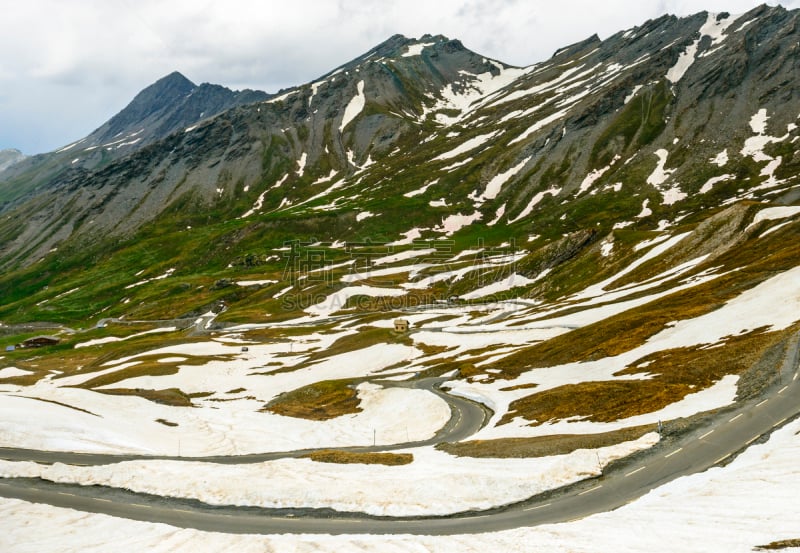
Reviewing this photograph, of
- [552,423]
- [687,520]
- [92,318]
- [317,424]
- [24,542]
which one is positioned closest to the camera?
[687,520]

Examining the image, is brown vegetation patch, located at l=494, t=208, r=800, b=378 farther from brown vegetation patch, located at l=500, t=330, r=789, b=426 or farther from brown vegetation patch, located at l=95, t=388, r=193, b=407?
brown vegetation patch, located at l=95, t=388, r=193, b=407

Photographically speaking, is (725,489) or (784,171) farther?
(784,171)

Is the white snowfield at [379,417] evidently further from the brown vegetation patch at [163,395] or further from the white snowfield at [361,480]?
the brown vegetation patch at [163,395]

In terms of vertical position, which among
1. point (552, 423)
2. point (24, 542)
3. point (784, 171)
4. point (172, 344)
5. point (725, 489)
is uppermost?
point (784, 171)

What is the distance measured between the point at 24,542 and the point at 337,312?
392 ft

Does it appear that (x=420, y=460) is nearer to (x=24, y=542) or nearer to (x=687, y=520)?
(x=687, y=520)

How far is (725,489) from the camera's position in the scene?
866 inches

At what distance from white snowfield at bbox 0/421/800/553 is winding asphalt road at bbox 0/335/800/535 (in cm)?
114

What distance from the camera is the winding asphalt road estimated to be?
24453 mm

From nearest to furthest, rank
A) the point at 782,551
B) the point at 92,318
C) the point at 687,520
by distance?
the point at 782,551 → the point at 687,520 → the point at 92,318

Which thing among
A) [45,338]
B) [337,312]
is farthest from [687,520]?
[45,338]

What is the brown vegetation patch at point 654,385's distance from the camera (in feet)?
125

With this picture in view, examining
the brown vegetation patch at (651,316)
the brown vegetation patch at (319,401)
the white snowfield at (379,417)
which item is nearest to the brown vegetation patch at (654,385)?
the white snowfield at (379,417)

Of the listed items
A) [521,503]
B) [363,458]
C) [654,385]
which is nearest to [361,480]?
[363,458]
